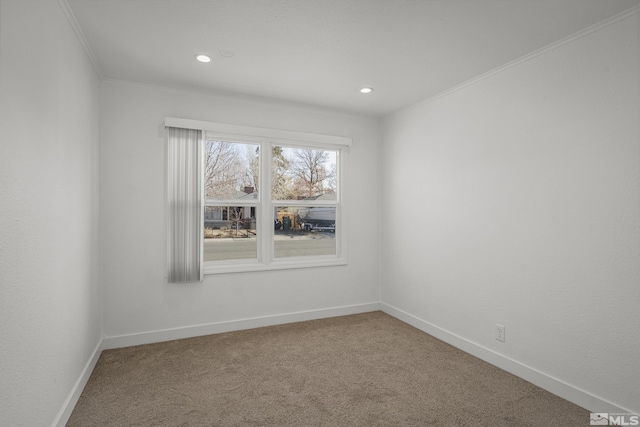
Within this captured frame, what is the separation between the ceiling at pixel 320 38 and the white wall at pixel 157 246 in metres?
0.28

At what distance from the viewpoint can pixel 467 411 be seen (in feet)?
7.22

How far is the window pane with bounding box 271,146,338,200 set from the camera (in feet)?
13.1

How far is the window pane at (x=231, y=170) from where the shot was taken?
367cm

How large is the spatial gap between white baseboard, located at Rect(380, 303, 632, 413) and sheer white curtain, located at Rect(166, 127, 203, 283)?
256 centimetres

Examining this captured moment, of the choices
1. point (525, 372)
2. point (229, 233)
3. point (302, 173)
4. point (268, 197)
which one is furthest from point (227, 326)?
point (525, 372)

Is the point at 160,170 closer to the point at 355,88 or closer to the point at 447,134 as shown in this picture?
the point at 355,88

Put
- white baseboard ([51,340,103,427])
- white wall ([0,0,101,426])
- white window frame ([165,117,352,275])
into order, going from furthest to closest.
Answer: white window frame ([165,117,352,275])
white baseboard ([51,340,103,427])
white wall ([0,0,101,426])

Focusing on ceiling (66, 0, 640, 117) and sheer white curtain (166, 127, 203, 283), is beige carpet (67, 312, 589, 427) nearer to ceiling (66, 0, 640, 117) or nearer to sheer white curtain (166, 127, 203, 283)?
sheer white curtain (166, 127, 203, 283)

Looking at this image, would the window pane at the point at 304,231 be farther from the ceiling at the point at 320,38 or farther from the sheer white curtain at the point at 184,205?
the ceiling at the point at 320,38

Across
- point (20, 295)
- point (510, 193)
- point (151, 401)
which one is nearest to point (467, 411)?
point (510, 193)

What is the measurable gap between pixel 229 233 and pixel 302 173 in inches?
45.7

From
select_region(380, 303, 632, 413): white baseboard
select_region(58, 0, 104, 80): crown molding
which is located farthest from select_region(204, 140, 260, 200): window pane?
select_region(380, 303, 632, 413): white baseboard

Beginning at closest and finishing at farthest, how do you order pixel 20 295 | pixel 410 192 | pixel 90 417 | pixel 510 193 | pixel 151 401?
pixel 20 295
pixel 90 417
pixel 151 401
pixel 510 193
pixel 410 192

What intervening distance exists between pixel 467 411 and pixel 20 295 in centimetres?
262
